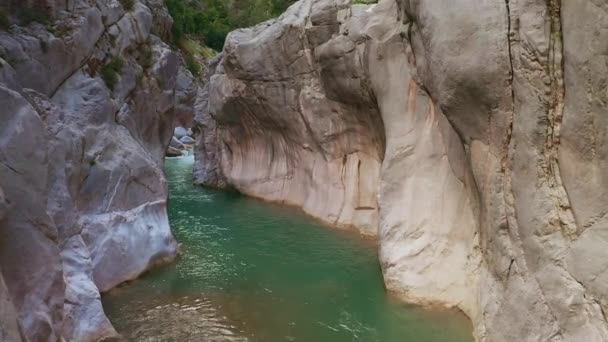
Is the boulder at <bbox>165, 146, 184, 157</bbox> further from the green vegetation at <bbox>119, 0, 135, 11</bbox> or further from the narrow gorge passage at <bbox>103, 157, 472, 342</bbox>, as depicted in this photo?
the green vegetation at <bbox>119, 0, 135, 11</bbox>

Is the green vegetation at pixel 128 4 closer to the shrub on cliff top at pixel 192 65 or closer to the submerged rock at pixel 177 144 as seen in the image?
the submerged rock at pixel 177 144

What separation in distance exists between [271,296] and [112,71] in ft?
21.2

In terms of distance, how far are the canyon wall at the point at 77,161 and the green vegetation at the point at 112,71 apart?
24 mm

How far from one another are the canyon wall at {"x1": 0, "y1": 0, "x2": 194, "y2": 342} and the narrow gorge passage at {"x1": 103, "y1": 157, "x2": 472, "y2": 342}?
2.56 feet

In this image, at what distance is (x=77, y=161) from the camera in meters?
9.70

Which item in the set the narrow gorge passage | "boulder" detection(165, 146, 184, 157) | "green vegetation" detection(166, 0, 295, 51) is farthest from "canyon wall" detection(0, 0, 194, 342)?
"green vegetation" detection(166, 0, 295, 51)

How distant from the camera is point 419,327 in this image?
28.9ft

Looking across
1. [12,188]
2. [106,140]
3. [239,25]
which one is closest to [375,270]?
[106,140]

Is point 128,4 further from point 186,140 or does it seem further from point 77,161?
point 186,140

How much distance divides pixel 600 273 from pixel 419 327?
344 cm

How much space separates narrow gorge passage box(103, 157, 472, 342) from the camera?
8633mm

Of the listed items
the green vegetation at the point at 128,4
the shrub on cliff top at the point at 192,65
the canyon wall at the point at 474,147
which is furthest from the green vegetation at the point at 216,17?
the canyon wall at the point at 474,147

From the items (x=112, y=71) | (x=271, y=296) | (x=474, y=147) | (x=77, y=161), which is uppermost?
Result: (x=112, y=71)

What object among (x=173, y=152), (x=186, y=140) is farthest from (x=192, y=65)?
(x=173, y=152)
